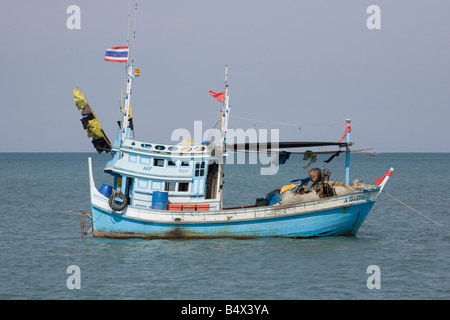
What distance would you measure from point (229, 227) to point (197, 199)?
6.21 feet

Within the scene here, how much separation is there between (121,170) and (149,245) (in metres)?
3.40

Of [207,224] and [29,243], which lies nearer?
[207,224]

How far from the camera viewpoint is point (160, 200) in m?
26.0

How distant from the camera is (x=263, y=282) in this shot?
21.1 meters

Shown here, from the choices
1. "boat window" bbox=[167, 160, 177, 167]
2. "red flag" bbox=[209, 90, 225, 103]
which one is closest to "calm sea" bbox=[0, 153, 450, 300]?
"boat window" bbox=[167, 160, 177, 167]

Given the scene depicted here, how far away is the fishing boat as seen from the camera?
25.8 metres

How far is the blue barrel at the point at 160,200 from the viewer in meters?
26.0

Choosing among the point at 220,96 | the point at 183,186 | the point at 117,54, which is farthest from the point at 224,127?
the point at 117,54

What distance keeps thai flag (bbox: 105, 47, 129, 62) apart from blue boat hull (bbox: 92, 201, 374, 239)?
6395mm

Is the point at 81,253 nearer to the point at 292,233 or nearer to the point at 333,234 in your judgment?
the point at 292,233
